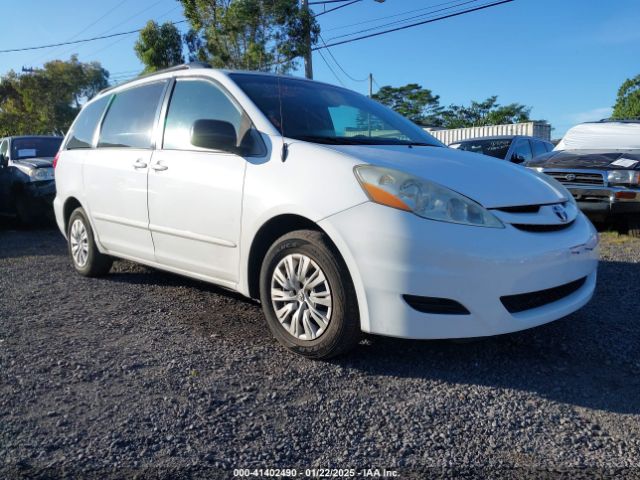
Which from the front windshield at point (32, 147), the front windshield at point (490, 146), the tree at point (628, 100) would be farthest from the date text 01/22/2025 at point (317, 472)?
the tree at point (628, 100)

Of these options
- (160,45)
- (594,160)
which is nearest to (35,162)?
(594,160)

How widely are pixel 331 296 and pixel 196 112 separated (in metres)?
1.81

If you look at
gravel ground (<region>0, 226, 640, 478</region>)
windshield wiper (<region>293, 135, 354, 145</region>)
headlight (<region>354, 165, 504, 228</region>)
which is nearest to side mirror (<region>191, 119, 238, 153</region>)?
windshield wiper (<region>293, 135, 354, 145</region>)

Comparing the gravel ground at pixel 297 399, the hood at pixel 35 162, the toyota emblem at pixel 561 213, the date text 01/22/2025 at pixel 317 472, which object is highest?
the hood at pixel 35 162

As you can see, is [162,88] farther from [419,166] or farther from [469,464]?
[469,464]

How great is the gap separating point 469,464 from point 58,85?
161 feet

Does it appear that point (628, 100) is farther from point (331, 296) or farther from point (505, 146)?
point (331, 296)

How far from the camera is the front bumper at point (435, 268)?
8.59 ft

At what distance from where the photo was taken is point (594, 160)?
682 cm

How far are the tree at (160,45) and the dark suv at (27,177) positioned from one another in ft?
32.9

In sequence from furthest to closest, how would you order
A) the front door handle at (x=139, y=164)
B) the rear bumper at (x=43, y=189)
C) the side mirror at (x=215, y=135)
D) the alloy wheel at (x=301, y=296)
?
the rear bumper at (x=43, y=189), the front door handle at (x=139, y=164), the side mirror at (x=215, y=135), the alloy wheel at (x=301, y=296)

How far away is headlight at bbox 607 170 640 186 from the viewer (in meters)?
6.29

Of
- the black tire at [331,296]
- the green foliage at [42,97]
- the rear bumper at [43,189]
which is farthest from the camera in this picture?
the green foliage at [42,97]

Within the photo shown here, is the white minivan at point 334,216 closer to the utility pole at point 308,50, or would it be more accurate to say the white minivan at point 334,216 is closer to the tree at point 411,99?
the utility pole at point 308,50
